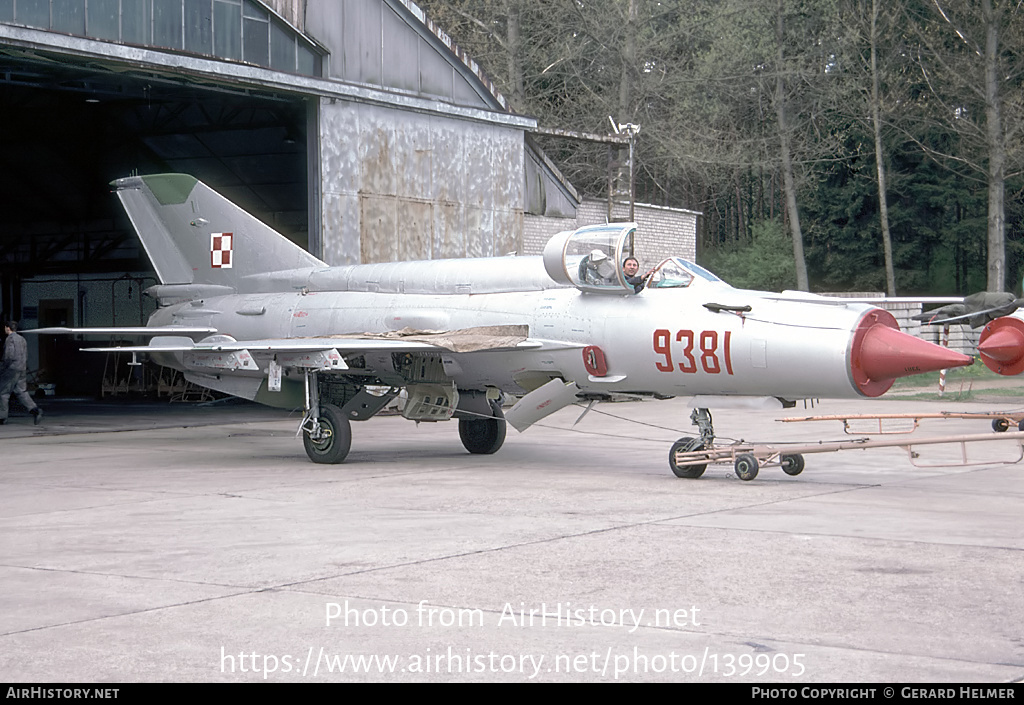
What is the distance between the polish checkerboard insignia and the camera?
15633mm

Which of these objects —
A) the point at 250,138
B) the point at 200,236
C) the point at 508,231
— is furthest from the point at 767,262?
the point at 200,236

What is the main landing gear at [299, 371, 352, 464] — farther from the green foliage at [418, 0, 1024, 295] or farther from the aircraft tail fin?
the green foliage at [418, 0, 1024, 295]

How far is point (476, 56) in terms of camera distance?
4138 cm

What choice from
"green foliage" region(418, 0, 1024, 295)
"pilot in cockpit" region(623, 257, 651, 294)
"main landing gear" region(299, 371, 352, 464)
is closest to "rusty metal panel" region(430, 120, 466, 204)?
"main landing gear" region(299, 371, 352, 464)

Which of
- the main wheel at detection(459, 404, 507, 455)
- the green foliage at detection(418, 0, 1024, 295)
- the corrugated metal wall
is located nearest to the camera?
the main wheel at detection(459, 404, 507, 455)

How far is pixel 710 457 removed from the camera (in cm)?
1124

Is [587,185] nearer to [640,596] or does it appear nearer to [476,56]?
[476,56]

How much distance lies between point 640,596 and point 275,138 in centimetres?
2336

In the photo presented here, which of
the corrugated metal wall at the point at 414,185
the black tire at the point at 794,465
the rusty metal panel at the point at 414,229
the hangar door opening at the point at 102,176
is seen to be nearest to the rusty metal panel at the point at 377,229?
the corrugated metal wall at the point at 414,185

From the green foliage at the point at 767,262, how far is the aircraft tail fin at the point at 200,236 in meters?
39.1

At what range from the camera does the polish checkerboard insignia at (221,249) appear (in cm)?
1563

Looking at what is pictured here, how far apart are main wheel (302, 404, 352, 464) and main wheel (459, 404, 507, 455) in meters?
1.83

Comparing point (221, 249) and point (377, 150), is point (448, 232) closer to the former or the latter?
point (377, 150)

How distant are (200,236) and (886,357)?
955 cm
